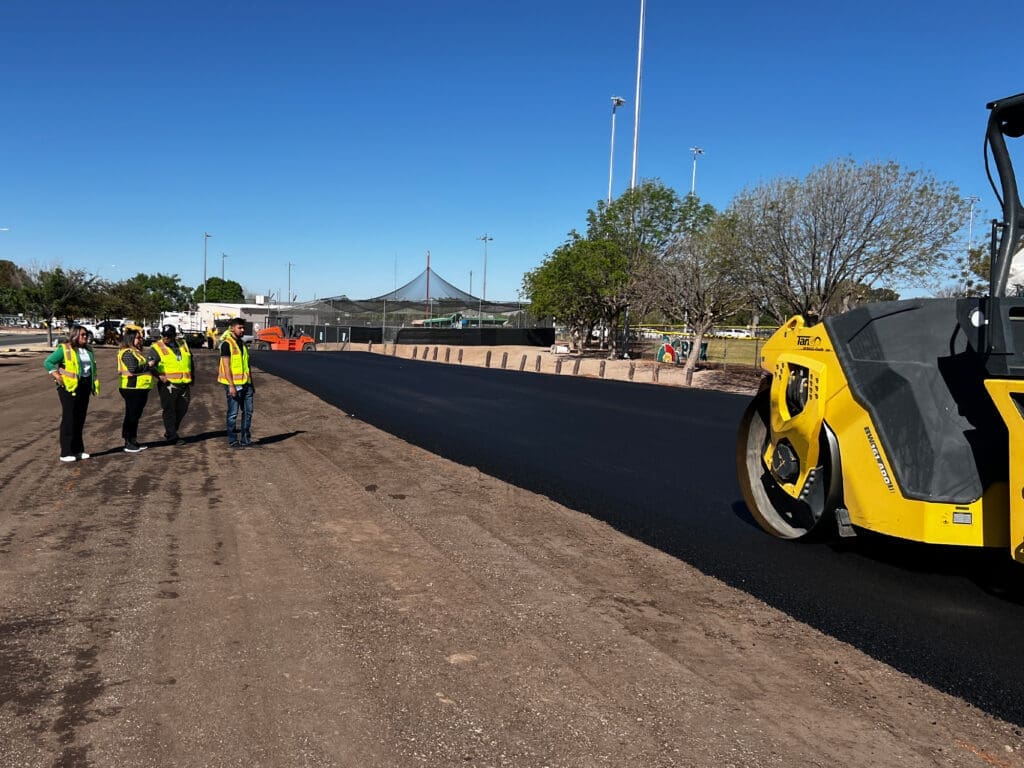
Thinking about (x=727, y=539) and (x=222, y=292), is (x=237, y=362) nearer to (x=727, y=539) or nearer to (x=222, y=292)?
(x=727, y=539)

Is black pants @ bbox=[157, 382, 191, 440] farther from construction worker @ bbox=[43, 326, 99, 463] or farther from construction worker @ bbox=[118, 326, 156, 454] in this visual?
construction worker @ bbox=[43, 326, 99, 463]

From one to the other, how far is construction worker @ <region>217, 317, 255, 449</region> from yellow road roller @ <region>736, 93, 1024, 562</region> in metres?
7.35

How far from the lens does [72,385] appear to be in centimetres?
909

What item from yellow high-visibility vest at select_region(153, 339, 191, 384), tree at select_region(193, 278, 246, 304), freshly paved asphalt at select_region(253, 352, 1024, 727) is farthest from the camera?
tree at select_region(193, 278, 246, 304)

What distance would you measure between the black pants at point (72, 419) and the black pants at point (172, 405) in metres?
1.32

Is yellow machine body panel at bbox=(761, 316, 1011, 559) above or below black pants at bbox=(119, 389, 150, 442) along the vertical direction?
above

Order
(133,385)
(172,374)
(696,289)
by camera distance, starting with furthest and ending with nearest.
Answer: (696,289) → (172,374) → (133,385)

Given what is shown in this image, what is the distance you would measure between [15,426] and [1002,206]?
13.0m

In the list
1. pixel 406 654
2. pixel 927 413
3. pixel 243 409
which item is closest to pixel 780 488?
pixel 927 413

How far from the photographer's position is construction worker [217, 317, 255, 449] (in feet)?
33.5

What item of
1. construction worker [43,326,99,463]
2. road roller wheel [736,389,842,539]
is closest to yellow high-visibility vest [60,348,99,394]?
construction worker [43,326,99,463]

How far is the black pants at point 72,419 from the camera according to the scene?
9.15 metres

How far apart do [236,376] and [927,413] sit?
833cm

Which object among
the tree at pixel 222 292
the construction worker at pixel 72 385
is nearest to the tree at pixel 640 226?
the construction worker at pixel 72 385
